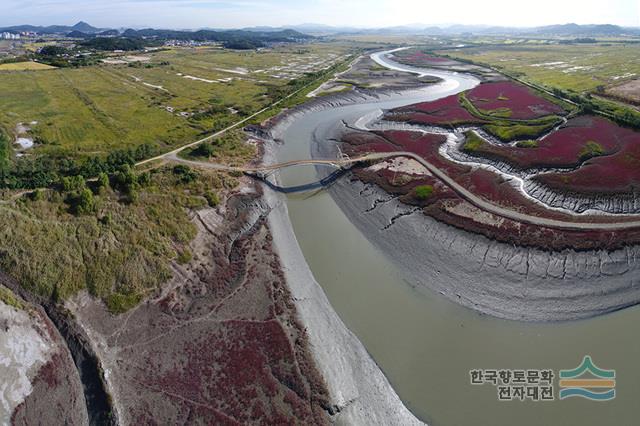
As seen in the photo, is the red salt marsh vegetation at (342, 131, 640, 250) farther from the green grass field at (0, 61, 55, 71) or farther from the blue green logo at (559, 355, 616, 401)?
the green grass field at (0, 61, 55, 71)

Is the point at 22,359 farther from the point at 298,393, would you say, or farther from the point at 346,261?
the point at 346,261

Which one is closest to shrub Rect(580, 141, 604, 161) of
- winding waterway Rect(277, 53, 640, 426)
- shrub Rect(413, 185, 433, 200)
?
shrub Rect(413, 185, 433, 200)

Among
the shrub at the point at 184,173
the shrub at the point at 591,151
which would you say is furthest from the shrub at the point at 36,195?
the shrub at the point at 591,151

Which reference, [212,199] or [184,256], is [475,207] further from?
[184,256]

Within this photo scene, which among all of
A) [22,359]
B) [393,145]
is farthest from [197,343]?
[393,145]

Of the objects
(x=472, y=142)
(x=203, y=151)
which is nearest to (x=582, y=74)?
(x=472, y=142)
